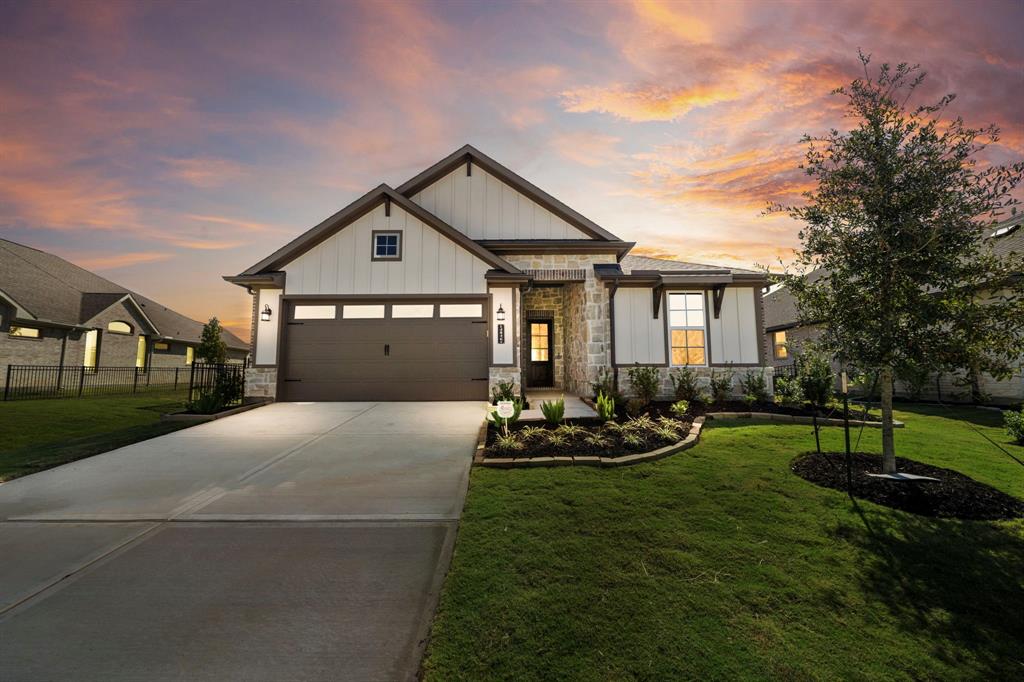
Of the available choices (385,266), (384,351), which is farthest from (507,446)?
(385,266)

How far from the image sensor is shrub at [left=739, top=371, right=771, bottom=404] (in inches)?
400

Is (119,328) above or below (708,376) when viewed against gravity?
above

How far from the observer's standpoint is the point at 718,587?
2.69 meters

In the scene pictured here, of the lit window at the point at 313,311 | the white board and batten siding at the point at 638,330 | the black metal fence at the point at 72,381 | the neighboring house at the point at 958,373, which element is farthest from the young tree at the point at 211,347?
the neighboring house at the point at 958,373

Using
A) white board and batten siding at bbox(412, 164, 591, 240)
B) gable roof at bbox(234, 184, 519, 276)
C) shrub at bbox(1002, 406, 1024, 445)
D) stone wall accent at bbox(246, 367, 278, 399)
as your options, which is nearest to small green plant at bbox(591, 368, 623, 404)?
gable roof at bbox(234, 184, 519, 276)

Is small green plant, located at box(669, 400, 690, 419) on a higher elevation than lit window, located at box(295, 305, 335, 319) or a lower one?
lower

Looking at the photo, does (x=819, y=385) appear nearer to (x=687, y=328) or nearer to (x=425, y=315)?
(x=687, y=328)

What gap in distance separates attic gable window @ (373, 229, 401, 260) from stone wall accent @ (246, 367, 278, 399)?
14.2ft

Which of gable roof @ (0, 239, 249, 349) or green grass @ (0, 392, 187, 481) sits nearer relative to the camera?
green grass @ (0, 392, 187, 481)

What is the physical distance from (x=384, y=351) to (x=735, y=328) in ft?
33.4

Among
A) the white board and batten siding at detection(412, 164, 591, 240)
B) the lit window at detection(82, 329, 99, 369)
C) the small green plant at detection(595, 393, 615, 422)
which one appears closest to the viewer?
the small green plant at detection(595, 393, 615, 422)

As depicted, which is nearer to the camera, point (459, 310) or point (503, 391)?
point (503, 391)

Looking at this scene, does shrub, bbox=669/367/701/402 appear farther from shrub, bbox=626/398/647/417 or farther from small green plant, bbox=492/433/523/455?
small green plant, bbox=492/433/523/455

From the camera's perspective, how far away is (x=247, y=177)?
44.4ft
